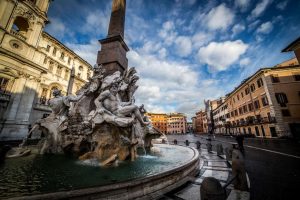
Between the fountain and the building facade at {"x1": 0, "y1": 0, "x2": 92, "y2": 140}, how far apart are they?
8815mm

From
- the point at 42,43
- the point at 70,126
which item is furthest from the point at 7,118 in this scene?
the point at 70,126

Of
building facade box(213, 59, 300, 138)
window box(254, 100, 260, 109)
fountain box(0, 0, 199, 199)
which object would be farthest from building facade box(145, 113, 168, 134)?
fountain box(0, 0, 199, 199)

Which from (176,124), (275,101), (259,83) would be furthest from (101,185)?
(176,124)

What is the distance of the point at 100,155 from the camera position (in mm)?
4758

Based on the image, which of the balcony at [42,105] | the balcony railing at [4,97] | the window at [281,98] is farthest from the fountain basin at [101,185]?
the window at [281,98]

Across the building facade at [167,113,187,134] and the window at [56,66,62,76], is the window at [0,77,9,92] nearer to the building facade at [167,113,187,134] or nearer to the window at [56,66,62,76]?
the window at [56,66,62,76]

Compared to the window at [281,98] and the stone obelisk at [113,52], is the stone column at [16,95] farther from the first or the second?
the window at [281,98]

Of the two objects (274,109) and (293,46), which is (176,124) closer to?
(274,109)

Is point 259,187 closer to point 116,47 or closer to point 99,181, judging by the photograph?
point 99,181

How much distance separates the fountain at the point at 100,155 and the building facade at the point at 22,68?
8.81m

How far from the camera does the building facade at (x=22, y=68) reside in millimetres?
16281

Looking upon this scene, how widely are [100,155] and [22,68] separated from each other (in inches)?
826

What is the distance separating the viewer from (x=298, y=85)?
21.2 meters

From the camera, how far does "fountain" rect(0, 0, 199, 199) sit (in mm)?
2367
